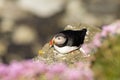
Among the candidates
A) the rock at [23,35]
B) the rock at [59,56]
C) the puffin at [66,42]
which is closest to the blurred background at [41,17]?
the rock at [23,35]

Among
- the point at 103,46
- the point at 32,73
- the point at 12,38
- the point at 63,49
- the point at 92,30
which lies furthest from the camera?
the point at 12,38

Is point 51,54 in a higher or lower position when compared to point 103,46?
lower

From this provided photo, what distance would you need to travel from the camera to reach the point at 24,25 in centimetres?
770

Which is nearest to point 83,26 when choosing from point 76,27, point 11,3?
point 76,27

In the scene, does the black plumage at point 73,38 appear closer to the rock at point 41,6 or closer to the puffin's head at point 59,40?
the puffin's head at point 59,40

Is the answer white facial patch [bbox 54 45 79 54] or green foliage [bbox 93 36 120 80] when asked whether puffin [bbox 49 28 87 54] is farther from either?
green foliage [bbox 93 36 120 80]

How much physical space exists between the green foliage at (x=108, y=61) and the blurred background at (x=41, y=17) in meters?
4.50

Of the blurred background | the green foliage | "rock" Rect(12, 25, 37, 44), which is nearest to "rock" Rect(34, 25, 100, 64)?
the blurred background

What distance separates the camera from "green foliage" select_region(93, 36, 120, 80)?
2609 mm

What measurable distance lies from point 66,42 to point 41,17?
2176 millimetres

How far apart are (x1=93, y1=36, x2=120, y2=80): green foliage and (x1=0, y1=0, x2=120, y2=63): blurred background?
4497 mm

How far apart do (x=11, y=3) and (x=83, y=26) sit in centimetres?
222

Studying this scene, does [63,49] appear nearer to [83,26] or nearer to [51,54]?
[51,54]

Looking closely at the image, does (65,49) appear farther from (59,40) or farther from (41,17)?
(41,17)
